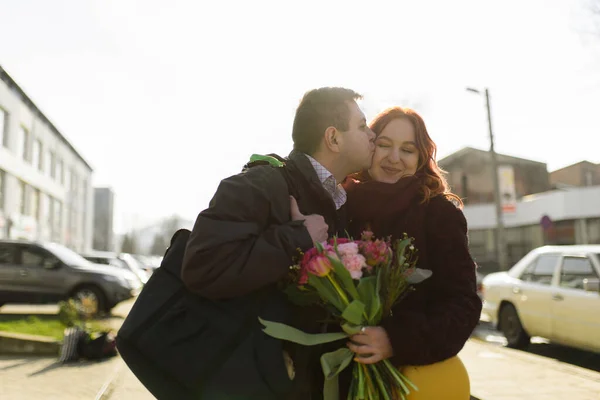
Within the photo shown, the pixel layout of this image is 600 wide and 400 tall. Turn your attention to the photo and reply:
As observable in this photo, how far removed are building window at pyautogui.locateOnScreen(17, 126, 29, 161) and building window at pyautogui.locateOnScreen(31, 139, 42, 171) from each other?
76cm

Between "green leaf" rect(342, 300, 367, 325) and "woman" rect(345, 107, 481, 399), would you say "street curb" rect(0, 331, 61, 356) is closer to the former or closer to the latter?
"woman" rect(345, 107, 481, 399)

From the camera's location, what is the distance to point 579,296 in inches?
314

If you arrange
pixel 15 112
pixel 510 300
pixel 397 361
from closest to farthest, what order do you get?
pixel 397 361
pixel 510 300
pixel 15 112

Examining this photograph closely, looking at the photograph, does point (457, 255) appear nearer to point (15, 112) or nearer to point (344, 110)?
point (344, 110)

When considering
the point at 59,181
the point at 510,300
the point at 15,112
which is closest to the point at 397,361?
the point at 510,300

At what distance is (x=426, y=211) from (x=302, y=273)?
0.72m

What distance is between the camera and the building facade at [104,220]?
292ft

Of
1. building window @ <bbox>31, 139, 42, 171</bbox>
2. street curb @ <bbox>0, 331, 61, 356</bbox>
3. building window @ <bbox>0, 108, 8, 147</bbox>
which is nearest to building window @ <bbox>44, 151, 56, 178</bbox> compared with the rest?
building window @ <bbox>31, 139, 42, 171</bbox>

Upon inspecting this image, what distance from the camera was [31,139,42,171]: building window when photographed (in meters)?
40.2

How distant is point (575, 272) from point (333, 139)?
23.7ft

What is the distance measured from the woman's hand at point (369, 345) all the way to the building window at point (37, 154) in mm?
41917

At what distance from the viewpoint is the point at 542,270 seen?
29.8 feet

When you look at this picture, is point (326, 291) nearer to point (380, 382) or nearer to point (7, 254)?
point (380, 382)

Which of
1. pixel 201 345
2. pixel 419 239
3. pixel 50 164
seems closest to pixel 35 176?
pixel 50 164
